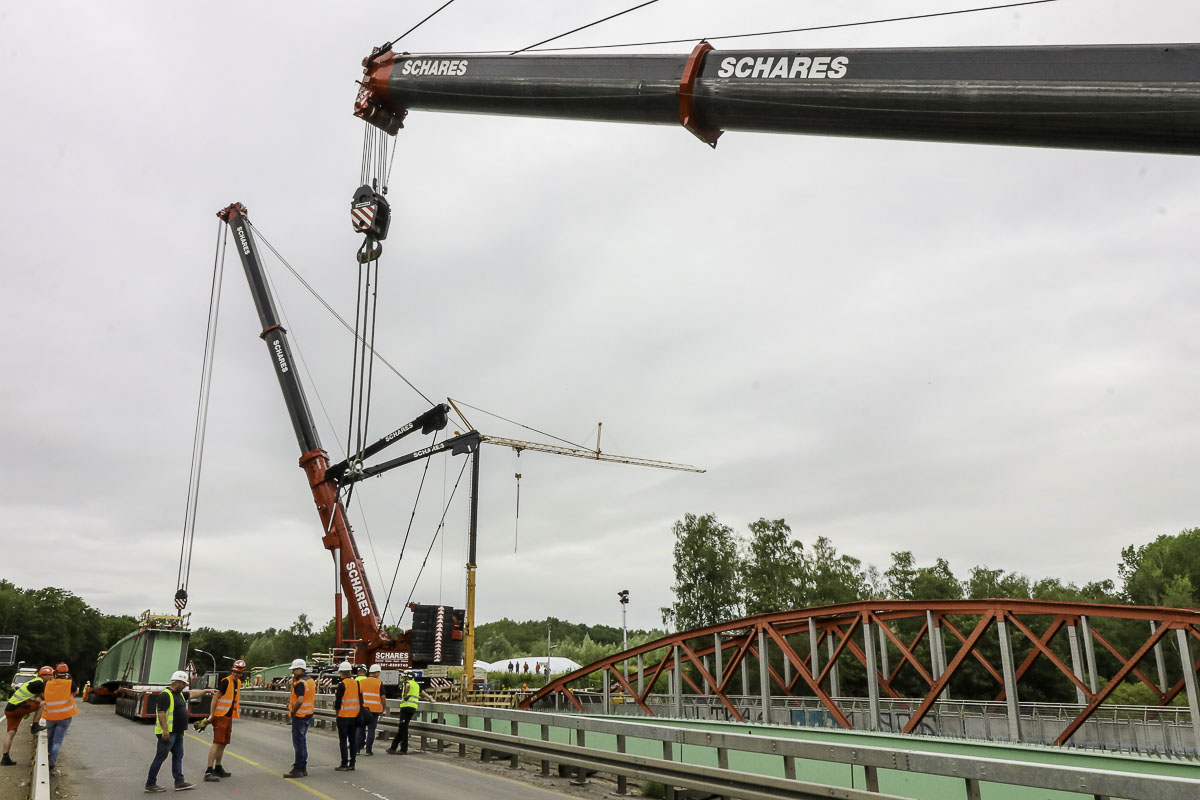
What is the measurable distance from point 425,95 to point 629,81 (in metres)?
5.27

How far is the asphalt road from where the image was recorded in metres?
12.5

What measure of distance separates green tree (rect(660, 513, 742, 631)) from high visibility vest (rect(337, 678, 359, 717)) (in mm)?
54987

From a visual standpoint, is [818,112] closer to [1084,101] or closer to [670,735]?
[1084,101]

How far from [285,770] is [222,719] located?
174 centimetres

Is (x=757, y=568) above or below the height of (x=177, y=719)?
above

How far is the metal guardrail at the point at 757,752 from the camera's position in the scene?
6332 mm

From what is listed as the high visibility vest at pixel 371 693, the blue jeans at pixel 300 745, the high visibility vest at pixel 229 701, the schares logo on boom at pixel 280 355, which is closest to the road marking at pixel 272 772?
the blue jeans at pixel 300 745

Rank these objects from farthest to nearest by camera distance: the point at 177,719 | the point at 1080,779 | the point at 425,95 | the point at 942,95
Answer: the point at 425,95, the point at 177,719, the point at 942,95, the point at 1080,779

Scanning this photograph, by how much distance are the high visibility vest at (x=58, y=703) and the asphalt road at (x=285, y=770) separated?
909mm

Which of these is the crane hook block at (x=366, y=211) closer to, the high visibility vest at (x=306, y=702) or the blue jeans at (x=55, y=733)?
the high visibility vest at (x=306, y=702)

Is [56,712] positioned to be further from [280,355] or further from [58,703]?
[280,355]

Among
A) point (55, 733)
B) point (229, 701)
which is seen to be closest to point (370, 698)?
point (229, 701)

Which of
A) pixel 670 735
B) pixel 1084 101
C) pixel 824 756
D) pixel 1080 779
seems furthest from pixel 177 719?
pixel 1084 101

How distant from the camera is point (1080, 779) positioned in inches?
253
